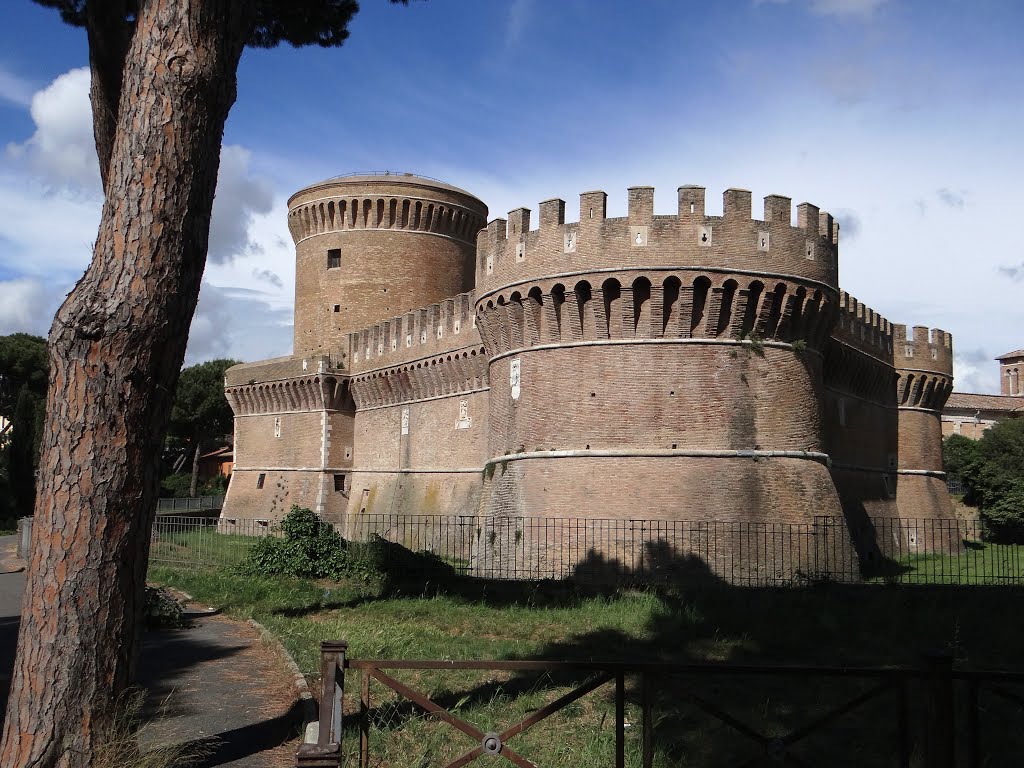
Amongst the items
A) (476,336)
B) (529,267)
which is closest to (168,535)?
(476,336)

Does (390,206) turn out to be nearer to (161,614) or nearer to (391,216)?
(391,216)

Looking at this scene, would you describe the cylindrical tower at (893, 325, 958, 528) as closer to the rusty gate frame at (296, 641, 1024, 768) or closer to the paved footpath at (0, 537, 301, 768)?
the paved footpath at (0, 537, 301, 768)

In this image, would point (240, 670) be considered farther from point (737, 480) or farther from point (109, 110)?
point (737, 480)

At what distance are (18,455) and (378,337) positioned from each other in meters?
16.0

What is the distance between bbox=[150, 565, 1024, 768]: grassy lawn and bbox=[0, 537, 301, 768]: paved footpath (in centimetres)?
46

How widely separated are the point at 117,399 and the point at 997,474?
111ft

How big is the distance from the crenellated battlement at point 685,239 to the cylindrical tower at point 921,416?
11.7 metres

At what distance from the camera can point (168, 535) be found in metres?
20.2

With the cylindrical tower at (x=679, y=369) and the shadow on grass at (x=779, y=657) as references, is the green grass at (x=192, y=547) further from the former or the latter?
the cylindrical tower at (x=679, y=369)

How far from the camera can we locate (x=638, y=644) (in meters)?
9.70

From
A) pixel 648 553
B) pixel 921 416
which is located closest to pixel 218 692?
pixel 648 553

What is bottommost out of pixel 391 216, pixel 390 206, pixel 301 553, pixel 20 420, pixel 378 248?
pixel 301 553

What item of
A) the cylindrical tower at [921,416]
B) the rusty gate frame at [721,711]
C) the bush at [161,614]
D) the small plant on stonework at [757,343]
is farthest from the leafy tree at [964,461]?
the rusty gate frame at [721,711]

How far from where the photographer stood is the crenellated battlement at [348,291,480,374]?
78.4 ft
